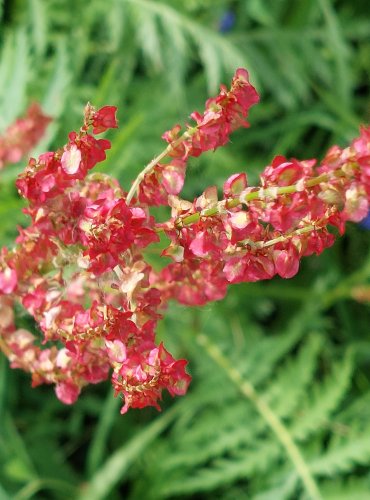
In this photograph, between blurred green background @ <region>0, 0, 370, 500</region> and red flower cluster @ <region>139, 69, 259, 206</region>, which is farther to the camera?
blurred green background @ <region>0, 0, 370, 500</region>

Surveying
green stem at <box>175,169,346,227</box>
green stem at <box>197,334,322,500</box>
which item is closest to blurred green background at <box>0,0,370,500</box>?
green stem at <box>197,334,322,500</box>

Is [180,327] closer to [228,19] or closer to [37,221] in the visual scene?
[228,19]

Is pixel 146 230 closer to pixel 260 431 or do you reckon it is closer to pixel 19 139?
pixel 19 139

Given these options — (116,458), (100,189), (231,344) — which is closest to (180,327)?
(231,344)

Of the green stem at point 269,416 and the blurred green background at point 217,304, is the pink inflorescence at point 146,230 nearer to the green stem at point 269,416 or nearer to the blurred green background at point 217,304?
the blurred green background at point 217,304

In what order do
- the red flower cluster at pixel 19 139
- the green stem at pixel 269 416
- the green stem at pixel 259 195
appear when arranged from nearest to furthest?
the green stem at pixel 259 195 → the red flower cluster at pixel 19 139 → the green stem at pixel 269 416

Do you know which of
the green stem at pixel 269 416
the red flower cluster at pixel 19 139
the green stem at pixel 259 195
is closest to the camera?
the green stem at pixel 259 195

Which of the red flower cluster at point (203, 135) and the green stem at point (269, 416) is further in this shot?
the green stem at point (269, 416)

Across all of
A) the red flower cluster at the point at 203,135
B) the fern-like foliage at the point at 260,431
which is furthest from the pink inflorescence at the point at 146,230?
the fern-like foliage at the point at 260,431

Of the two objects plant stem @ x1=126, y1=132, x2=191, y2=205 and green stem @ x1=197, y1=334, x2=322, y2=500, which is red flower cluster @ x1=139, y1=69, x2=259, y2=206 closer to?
plant stem @ x1=126, y1=132, x2=191, y2=205
